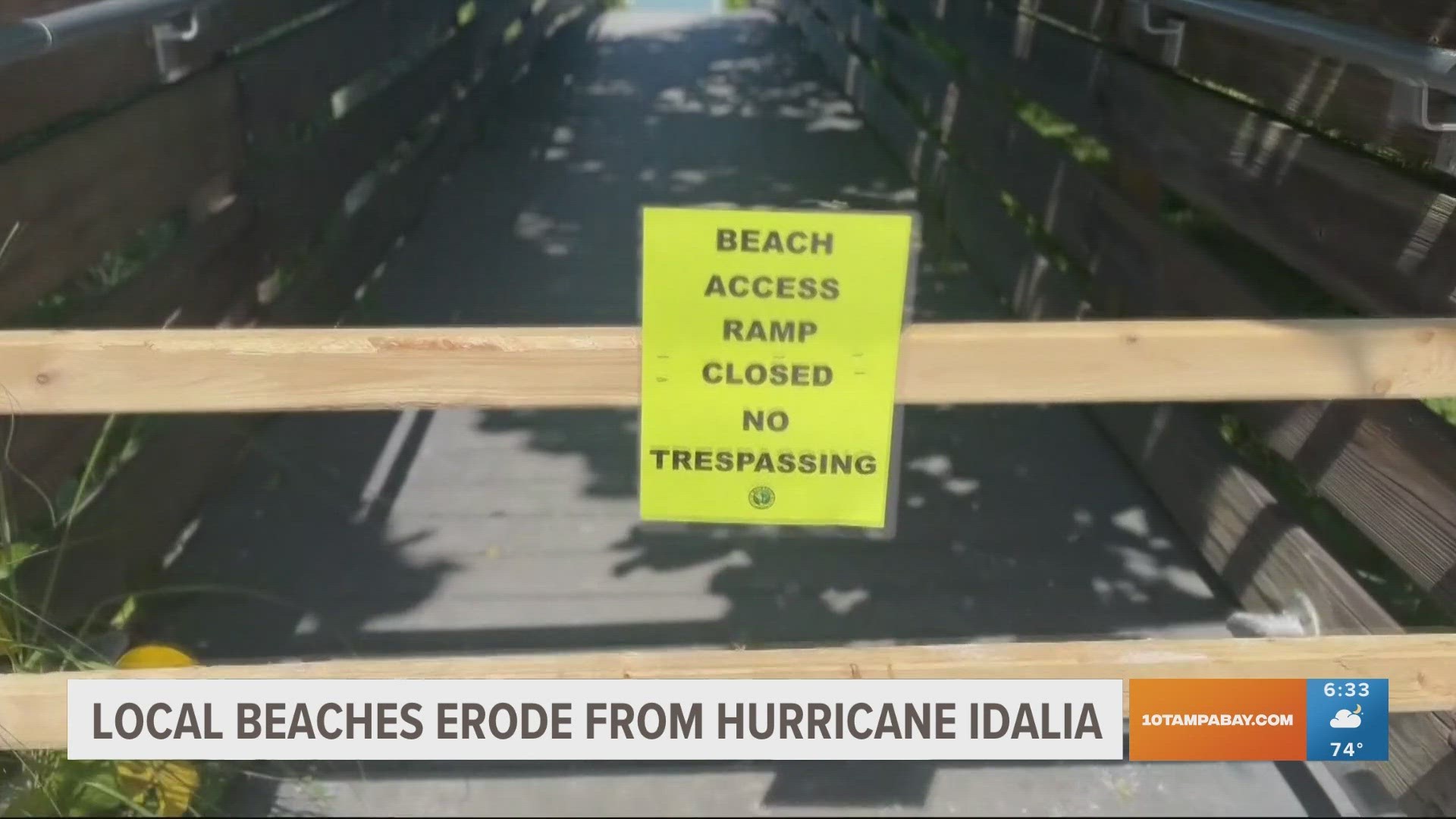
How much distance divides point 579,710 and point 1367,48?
1.77 metres

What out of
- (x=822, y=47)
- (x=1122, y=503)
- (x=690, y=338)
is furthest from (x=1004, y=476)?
(x=822, y=47)

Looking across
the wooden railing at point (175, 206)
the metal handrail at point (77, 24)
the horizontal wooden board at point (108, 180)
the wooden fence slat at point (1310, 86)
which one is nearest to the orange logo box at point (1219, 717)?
the wooden fence slat at point (1310, 86)

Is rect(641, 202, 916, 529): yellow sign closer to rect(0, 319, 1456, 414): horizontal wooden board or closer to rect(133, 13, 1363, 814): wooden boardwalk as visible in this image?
rect(0, 319, 1456, 414): horizontal wooden board

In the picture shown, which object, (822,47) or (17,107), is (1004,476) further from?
(822,47)

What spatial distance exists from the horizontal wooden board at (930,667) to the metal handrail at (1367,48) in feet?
2.97

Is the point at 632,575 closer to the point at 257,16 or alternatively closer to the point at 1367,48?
the point at 1367,48

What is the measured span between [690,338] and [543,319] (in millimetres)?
3681

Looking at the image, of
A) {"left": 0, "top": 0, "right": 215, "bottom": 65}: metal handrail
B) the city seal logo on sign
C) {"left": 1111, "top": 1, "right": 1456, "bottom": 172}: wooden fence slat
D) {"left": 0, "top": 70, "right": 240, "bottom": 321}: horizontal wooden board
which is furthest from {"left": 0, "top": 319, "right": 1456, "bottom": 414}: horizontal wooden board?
{"left": 0, "top": 70, "right": 240, "bottom": 321}: horizontal wooden board

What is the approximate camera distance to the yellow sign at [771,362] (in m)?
1.69

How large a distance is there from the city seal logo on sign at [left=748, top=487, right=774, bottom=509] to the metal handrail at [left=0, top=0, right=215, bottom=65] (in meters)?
1.49

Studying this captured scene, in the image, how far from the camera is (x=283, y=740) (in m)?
1.89

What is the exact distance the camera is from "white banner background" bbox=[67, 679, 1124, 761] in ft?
6.05

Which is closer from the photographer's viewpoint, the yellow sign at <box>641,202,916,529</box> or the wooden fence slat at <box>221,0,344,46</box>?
the yellow sign at <box>641,202,916,529</box>

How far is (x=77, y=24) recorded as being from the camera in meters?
2.44
